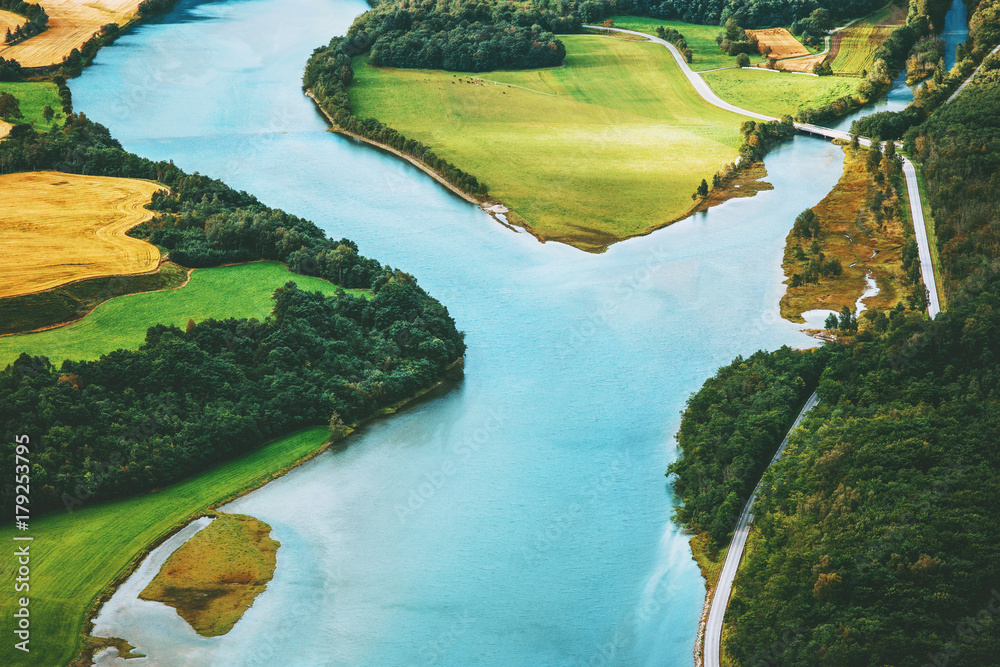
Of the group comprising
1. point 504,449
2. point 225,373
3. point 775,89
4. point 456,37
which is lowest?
point 504,449

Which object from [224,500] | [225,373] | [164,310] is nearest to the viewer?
[224,500]

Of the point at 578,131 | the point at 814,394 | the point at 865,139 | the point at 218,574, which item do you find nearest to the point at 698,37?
the point at 865,139

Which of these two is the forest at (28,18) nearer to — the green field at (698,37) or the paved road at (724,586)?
the green field at (698,37)

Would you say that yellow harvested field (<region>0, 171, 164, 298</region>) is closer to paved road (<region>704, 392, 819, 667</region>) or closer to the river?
the river

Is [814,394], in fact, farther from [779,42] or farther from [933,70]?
[779,42]

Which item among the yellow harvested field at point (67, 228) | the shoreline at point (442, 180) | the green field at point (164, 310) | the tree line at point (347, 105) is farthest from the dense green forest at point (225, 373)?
the tree line at point (347, 105)

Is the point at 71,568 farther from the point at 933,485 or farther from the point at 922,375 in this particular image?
the point at 922,375
